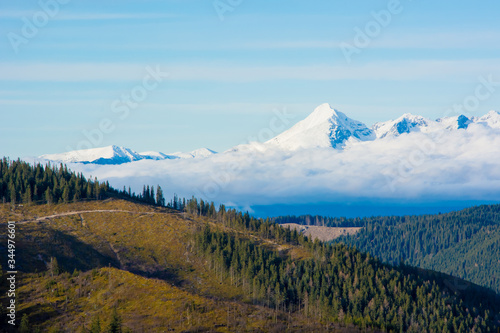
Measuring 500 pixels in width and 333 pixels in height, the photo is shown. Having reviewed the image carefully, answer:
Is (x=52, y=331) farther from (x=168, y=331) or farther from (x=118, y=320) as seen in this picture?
(x=168, y=331)

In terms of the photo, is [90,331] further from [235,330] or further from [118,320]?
[235,330]

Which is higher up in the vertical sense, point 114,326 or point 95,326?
point 114,326

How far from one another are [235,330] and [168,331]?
2178cm

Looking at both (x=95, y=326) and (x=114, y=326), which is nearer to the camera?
(x=114, y=326)

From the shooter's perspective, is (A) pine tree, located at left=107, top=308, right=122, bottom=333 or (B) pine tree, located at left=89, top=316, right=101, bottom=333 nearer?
(A) pine tree, located at left=107, top=308, right=122, bottom=333

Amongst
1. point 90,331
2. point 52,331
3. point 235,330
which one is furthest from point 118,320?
point 235,330

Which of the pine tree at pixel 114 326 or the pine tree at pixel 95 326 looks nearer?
the pine tree at pixel 114 326

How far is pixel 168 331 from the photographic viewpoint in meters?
199

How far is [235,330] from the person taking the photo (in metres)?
198

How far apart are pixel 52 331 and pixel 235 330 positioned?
5962cm

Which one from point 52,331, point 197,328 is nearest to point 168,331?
point 197,328

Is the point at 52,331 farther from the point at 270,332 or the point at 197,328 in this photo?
the point at 270,332

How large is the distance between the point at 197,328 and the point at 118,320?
25.5 metres

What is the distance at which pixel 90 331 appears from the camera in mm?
193000
